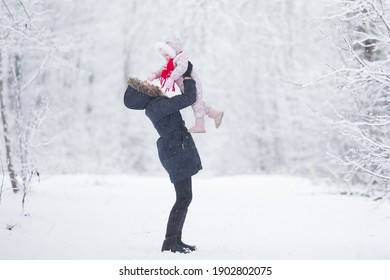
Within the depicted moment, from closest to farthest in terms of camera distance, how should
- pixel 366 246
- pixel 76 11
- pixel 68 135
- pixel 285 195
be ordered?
1. pixel 366 246
2. pixel 285 195
3. pixel 76 11
4. pixel 68 135

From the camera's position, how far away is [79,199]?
771 centimetres

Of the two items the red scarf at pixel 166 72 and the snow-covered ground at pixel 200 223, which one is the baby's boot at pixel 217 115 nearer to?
the red scarf at pixel 166 72

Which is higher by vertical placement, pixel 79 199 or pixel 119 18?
pixel 119 18

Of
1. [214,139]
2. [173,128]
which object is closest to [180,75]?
[173,128]

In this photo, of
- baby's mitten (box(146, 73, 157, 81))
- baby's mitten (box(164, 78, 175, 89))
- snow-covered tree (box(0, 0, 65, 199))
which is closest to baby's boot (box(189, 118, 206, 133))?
baby's mitten (box(164, 78, 175, 89))

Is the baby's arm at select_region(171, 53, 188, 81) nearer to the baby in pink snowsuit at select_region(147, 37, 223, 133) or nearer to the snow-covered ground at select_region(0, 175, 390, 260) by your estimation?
the baby in pink snowsuit at select_region(147, 37, 223, 133)

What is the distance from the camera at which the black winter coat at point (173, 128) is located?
14.1ft

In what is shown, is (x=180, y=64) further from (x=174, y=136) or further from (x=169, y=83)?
(x=174, y=136)

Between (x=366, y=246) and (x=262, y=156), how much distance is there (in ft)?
57.9

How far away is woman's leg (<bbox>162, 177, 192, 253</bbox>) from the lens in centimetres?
440

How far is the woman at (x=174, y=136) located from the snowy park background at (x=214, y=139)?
405 mm

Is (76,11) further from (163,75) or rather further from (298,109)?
(163,75)
